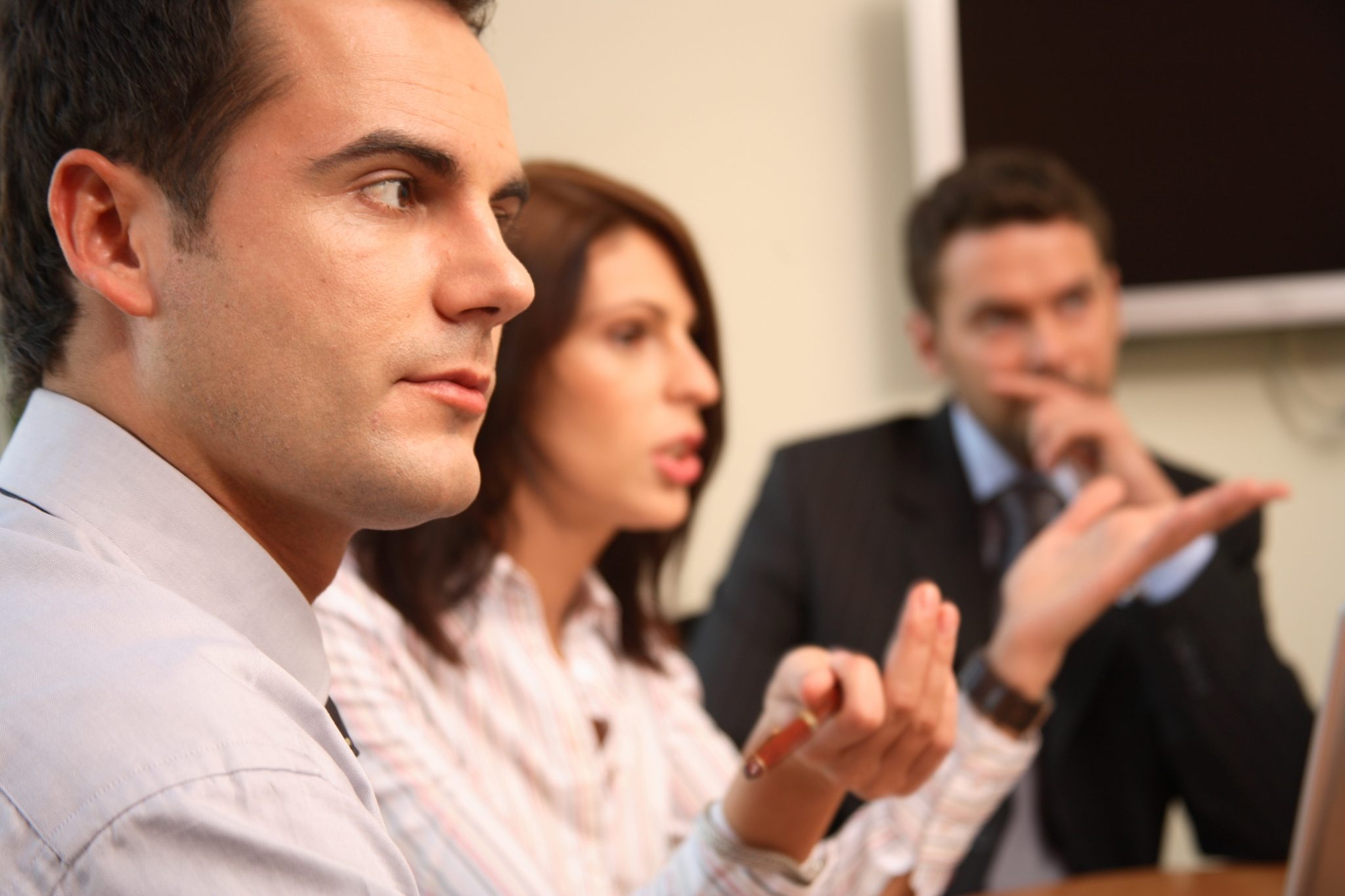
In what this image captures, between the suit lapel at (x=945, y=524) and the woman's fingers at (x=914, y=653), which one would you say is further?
the suit lapel at (x=945, y=524)

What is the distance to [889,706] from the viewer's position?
997 millimetres

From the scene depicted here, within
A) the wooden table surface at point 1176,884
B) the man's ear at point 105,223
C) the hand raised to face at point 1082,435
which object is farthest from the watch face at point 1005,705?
the man's ear at point 105,223

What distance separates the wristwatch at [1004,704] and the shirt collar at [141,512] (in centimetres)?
86

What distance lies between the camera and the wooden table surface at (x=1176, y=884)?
1.26m

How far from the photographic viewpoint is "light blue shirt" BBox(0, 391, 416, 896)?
467 millimetres

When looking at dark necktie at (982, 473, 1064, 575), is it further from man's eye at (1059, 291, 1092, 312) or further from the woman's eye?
the woman's eye

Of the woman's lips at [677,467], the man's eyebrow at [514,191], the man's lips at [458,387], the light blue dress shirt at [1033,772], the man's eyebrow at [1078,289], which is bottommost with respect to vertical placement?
the light blue dress shirt at [1033,772]

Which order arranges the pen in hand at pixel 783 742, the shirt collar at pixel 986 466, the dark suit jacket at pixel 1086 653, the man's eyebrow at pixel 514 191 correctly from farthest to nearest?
the shirt collar at pixel 986 466 → the dark suit jacket at pixel 1086 653 → the pen in hand at pixel 783 742 → the man's eyebrow at pixel 514 191

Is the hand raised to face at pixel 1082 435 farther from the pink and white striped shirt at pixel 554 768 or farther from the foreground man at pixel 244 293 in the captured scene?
the foreground man at pixel 244 293

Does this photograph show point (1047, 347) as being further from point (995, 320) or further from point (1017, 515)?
point (1017, 515)

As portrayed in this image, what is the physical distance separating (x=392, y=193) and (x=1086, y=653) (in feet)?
4.61

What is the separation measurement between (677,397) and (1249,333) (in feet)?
4.94

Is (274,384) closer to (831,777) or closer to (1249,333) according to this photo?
(831,777)

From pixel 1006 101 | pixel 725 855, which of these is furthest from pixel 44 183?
pixel 1006 101
